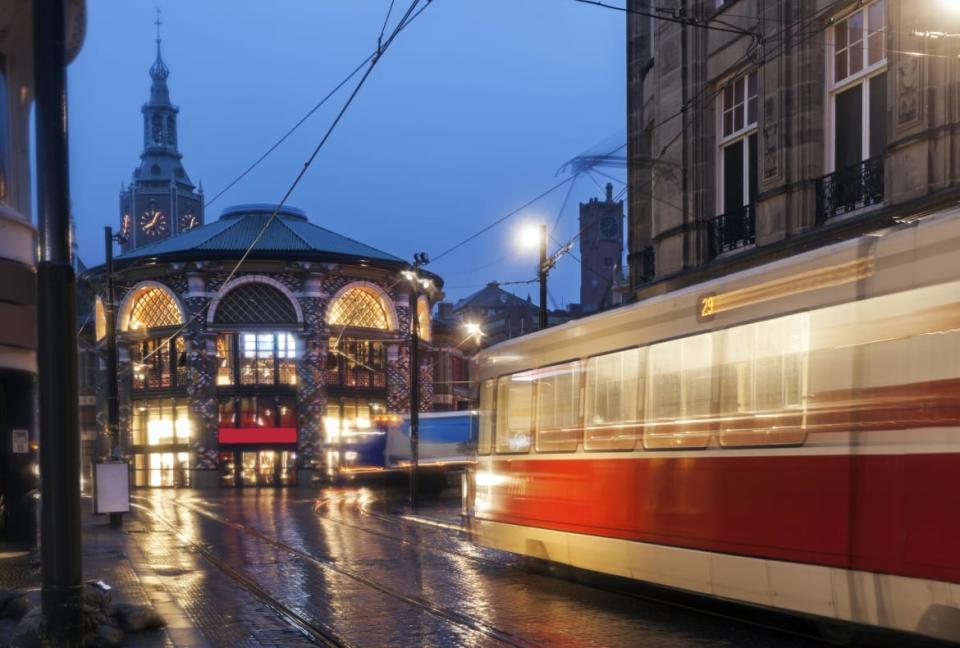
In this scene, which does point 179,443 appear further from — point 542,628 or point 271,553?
point 542,628

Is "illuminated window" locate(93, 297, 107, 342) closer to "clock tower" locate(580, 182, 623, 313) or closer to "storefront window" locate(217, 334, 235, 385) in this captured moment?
"storefront window" locate(217, 334, 235, 385)

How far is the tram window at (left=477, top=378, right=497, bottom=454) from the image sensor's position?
1462 cm

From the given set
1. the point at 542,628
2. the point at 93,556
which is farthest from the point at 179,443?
the point at 542,628

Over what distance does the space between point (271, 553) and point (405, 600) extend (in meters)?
6.45

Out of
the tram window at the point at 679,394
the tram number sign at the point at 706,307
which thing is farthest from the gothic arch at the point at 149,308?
the tram number sign at the point at 706,307

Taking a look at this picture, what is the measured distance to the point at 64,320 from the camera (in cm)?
848

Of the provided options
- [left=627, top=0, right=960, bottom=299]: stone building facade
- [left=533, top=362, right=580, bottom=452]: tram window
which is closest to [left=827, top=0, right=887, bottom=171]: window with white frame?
[left=627, top=0, right=960, bottom=299]: stone building facade

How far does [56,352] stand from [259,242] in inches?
1911

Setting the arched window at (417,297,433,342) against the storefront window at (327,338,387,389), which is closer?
the storefront window at (327,338,387,389)

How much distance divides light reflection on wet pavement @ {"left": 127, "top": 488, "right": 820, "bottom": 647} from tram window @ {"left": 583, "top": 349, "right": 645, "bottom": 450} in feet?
5.73

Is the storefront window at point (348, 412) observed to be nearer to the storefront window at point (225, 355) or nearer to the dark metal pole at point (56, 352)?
the storefront window at point (225, 355)

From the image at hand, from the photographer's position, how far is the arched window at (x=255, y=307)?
180 ft

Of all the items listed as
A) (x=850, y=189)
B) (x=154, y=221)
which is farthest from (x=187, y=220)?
(x=850, y=189)

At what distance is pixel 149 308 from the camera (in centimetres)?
5684
